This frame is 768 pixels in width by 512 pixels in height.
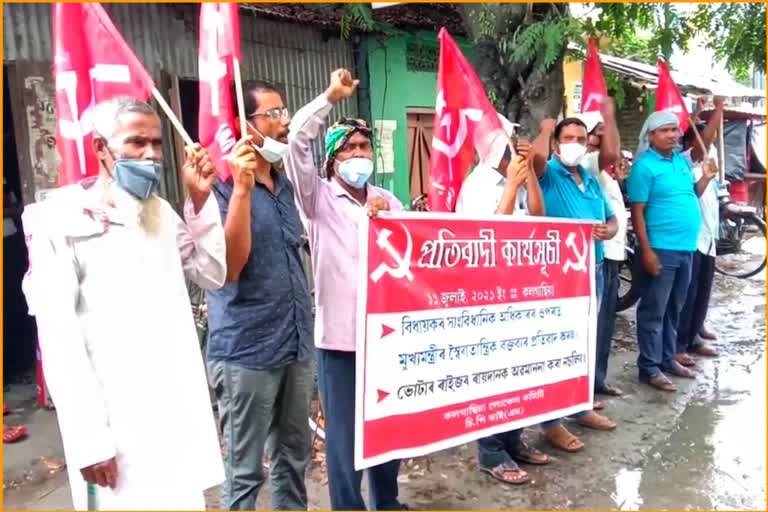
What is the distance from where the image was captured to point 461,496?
11.6ft

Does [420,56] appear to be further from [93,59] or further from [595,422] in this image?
[93,59]

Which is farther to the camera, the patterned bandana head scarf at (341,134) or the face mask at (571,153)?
the face mask at (571,153)

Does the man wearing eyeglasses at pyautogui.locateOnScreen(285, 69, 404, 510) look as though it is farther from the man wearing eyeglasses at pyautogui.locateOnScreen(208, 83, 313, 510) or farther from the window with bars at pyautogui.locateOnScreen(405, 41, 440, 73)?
the window with bars at pyautogui.locateOnScreen(405, 41, 440, 73)

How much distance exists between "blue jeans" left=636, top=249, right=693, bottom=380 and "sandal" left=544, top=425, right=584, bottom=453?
1290mm

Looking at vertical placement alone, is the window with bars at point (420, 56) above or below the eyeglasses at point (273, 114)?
above

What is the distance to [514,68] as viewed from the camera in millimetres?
4785

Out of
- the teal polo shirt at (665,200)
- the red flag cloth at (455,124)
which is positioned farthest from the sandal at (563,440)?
the teal polo shirt at (665,200)

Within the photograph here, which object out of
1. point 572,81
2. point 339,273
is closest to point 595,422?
point 339,273

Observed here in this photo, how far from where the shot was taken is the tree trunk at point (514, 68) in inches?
182

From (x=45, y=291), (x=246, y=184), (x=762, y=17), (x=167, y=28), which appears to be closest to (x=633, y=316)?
(x=762, y=17)

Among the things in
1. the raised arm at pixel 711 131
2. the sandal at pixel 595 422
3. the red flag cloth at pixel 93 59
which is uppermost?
the red flag cloth at pixel 93 59

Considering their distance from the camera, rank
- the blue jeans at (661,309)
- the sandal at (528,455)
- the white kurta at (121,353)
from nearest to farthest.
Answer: the white kurta at (121,353) < the sandal at (528,455) < the blue jeans at (661,309)

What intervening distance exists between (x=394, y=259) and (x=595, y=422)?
83.8 inches

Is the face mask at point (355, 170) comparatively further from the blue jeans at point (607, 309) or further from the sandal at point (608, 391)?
the sandal at point (608, 391)
